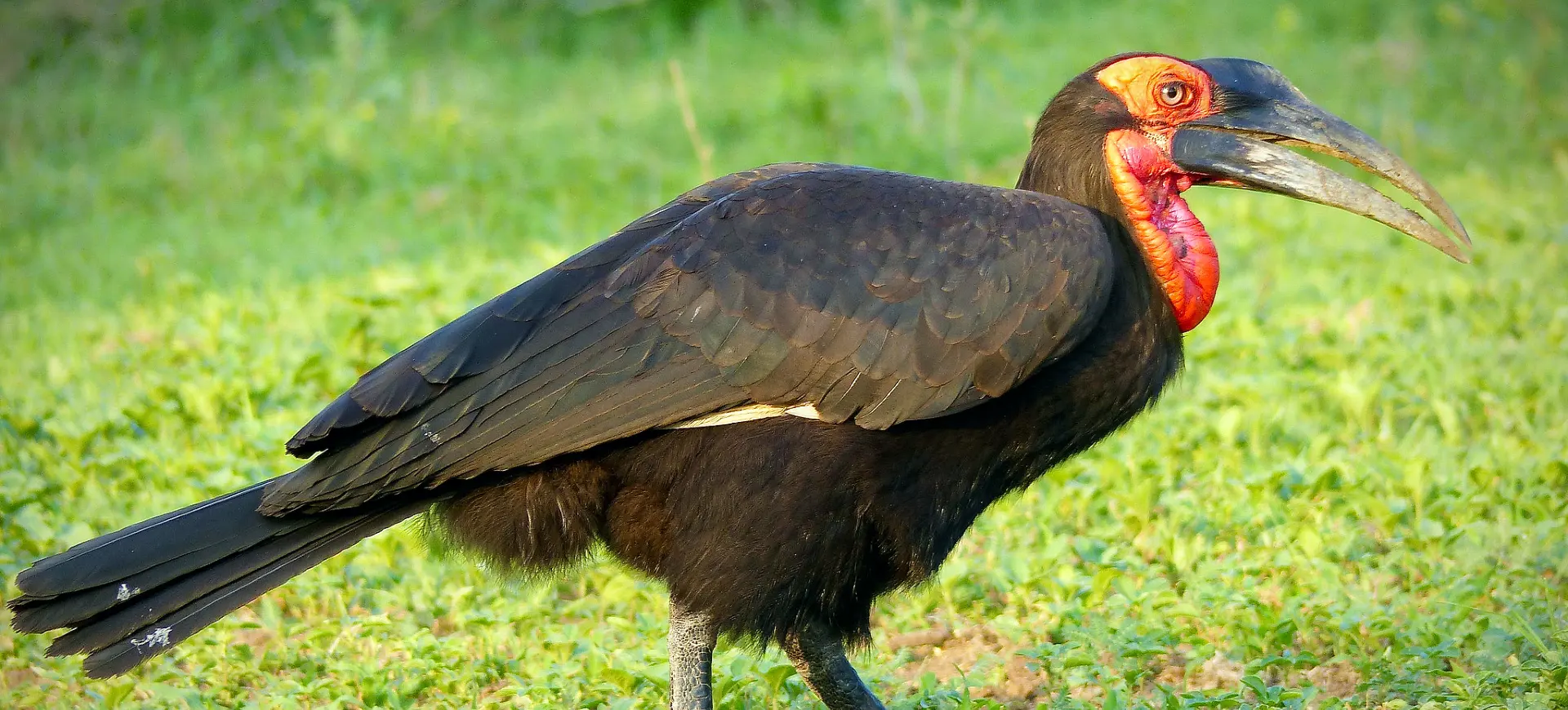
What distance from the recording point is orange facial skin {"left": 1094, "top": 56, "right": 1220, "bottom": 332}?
10.2ft

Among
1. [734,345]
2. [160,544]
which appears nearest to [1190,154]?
[734,345]

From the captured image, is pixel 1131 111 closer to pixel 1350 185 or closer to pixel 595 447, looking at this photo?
pixel 1350 185

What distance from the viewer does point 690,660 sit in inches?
121

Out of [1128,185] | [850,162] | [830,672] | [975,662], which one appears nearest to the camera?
[1128,185]

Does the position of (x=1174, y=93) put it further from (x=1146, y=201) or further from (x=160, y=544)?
(x=160, y=544)

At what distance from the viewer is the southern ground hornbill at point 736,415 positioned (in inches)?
113

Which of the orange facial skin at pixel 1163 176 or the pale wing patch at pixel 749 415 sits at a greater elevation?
the orange facial skin at pixel 1163 176

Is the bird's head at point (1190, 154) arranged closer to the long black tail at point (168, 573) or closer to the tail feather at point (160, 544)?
the long black tail at point (168, 573)

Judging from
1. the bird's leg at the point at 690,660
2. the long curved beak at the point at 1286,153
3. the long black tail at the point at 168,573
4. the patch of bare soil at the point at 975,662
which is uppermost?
the long curved beak at the point at 1286,153

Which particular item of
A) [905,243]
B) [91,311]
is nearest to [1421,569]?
[905,243]

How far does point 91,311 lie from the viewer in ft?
19.8

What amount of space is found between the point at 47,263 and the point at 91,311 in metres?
0.96

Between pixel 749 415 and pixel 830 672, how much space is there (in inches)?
28.0

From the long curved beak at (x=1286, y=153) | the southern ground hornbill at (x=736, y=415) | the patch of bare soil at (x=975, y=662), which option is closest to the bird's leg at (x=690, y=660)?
the southern ground hornbill at (x=736, y=415)
